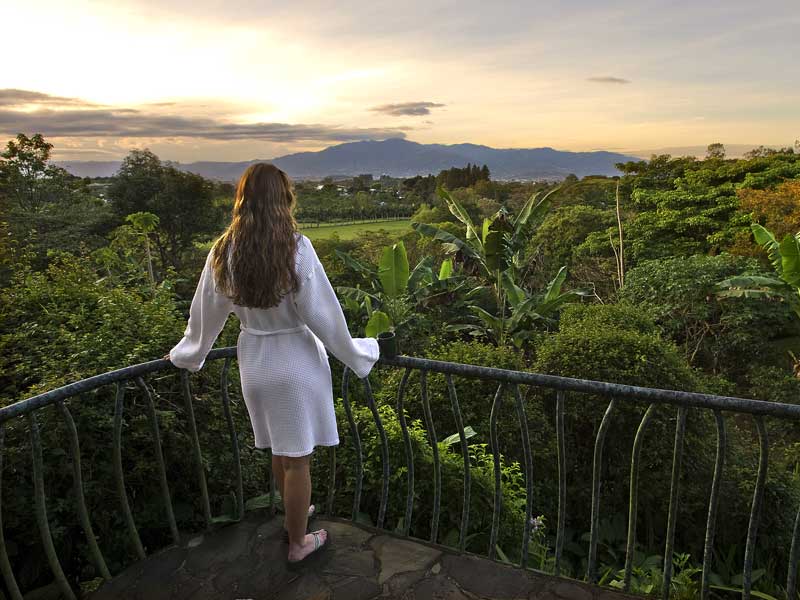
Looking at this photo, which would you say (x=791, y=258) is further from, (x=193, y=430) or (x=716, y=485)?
(x=193, y=430)

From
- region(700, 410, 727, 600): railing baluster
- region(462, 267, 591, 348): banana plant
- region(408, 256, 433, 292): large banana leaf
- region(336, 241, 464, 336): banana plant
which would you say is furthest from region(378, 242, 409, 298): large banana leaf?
region(700, 410, 727, 600): railing baluster

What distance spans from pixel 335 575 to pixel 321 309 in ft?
3.75

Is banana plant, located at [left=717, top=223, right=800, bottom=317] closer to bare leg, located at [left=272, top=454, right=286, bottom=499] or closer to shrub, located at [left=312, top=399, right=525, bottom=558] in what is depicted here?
shrub, located at [left=312, top=399, right=525, bottom=558]

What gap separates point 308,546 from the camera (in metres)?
2.29

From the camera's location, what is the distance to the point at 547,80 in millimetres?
15109

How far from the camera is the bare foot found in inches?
88.4

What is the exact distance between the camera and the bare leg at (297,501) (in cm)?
211

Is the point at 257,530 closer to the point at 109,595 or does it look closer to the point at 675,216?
the point at 109,595

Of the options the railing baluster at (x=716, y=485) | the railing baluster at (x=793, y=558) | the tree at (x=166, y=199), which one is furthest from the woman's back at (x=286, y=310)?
the tree at (x=166, y=199)

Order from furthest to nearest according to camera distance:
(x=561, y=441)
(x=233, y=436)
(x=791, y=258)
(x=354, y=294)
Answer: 1. (x=354, y=294)
2. (x=791, y=258)
3. (x=233, y=436)
4. (x=561, y=441)

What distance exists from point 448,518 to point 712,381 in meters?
7.26

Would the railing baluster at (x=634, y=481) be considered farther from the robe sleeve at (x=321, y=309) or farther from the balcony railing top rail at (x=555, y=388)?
Answer: the robe sleeve at (x=321, y=309)

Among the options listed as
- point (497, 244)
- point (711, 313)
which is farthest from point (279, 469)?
point (711, 313)

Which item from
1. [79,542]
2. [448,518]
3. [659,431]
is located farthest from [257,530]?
[659,431]
